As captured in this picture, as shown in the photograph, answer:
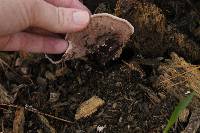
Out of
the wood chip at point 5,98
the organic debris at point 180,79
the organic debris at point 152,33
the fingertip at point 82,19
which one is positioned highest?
the fingertip at point 82,19

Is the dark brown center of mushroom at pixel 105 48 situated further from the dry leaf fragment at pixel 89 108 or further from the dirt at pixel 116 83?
the dry leaf fragment at pixel 89 108

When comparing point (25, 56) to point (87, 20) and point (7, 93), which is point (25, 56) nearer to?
point (7, 93)

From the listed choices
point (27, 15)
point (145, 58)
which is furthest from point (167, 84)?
point (27, 15)

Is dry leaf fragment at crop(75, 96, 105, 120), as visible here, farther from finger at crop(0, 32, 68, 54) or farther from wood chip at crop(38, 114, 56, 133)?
finger at crop(0, 32, 68, 54)

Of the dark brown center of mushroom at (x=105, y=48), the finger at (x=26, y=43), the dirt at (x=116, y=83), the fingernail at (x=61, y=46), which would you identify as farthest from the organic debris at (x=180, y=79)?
the finger at (x=26, y=43)

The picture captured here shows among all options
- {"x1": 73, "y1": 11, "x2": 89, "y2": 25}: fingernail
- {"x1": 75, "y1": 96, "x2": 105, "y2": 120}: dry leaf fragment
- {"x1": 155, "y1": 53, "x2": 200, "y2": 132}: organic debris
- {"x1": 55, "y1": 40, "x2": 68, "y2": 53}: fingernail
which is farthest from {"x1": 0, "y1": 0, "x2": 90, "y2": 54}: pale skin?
{"x1": 155, "y1": 53, "x2": 200, "y2": 132}: organic debris

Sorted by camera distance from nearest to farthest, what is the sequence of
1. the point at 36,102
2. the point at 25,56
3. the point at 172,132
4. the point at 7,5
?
the point at 7,5, the point at 172,132, the point at 36,102, the point at 25,56
